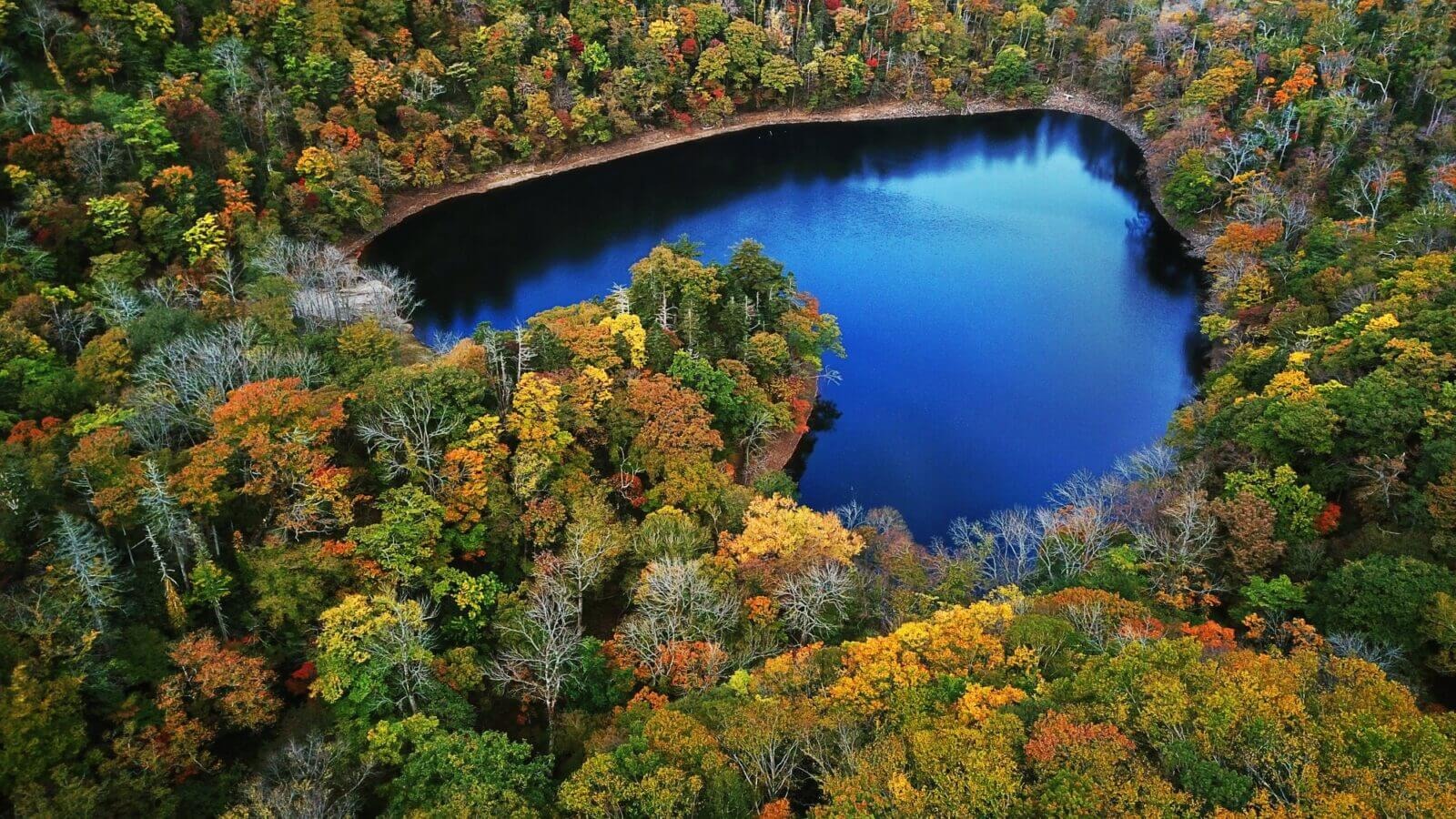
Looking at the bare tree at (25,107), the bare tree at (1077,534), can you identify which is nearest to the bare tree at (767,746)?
the bare tree at (1077,534)

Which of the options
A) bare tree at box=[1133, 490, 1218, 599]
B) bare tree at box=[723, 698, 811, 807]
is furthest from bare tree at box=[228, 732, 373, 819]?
bare tree at box=[1133, 490, 1218, 599]

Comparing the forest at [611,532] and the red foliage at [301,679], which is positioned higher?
the forest at [611,532]

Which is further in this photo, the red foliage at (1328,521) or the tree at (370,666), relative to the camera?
the red foliage at (1328,521)

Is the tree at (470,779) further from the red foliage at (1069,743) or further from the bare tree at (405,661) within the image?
the red foliage at (1069,743)

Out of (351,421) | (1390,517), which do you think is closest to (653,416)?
(351,421)

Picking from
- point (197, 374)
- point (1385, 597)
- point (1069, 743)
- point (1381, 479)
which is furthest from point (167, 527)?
point (1381, 479)

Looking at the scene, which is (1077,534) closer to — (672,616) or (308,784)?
(672,616)
